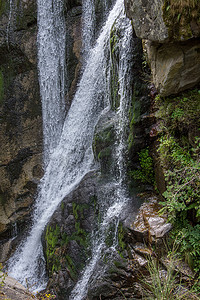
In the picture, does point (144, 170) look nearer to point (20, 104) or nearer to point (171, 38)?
point (171, 38)

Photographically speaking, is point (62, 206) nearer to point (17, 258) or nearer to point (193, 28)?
point (17, 258)

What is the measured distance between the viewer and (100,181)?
5125mm

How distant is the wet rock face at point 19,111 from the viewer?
27.3ft

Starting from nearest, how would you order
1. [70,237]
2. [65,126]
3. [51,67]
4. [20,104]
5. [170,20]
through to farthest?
1. [170,20]
2. [70,237]
3. [65,126]
4. [51,67]
5. [20,104]

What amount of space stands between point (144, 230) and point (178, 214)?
596mm

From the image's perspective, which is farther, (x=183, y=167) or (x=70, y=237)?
(x=70, y=237)

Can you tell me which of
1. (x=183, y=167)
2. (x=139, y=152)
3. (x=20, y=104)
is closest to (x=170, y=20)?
(x=183, y=167)

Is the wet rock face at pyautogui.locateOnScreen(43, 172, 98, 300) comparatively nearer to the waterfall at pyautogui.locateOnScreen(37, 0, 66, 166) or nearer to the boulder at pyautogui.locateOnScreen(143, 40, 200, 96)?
the boulder at pyautogui.locateOnScreen(143, 40, 200, 96)

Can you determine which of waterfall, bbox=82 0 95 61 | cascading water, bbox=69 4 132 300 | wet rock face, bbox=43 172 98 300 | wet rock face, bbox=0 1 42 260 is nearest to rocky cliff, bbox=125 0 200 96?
cascading water, bbox=69 4 132 300

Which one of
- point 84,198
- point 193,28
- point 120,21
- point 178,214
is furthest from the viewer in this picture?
point 120,21

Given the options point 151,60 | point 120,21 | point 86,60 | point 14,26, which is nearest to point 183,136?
point 151,60

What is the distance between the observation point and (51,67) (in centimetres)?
837

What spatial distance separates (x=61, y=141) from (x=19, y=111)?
6.04 ft

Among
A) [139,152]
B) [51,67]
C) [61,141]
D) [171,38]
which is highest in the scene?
[51,67]
